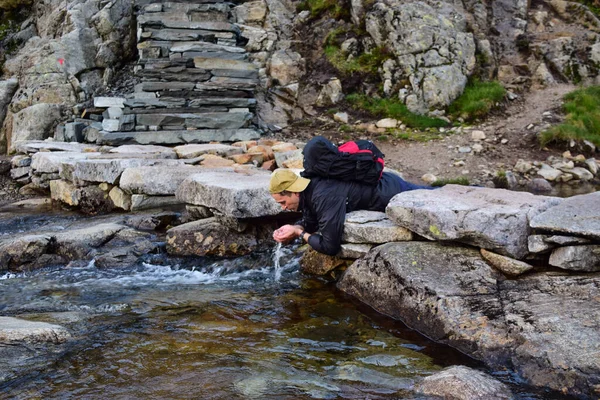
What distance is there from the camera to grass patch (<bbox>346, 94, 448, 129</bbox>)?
52.3 ft

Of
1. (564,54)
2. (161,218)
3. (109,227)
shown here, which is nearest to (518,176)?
(564,54)

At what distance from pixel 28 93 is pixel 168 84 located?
18.5 feet

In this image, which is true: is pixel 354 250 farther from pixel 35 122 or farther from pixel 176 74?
pixel 35 122

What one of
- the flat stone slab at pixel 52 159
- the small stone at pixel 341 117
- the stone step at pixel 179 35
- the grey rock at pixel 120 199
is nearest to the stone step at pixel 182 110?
the flat stone slab at pixel 52 159

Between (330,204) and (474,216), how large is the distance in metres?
1.76

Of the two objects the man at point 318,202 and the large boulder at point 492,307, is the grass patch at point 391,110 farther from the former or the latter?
the large boulder at point 492,307


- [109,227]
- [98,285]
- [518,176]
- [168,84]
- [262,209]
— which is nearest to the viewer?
[98,285]

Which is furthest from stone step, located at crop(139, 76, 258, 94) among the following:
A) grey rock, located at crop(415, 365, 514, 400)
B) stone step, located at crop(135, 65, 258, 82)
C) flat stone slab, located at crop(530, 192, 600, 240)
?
grey rock, located at crop(415, 365, 514, 400)

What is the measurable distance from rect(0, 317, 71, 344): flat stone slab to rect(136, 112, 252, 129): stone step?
10009mm

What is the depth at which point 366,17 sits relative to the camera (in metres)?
18.0

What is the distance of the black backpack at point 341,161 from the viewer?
675cm

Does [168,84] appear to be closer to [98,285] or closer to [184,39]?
[184,39]

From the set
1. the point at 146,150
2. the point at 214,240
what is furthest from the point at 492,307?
the point at 146,150

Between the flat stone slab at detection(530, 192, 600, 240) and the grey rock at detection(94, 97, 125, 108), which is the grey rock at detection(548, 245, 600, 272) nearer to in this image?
the flat stone slab at detection(530, 192, 600, 240)
